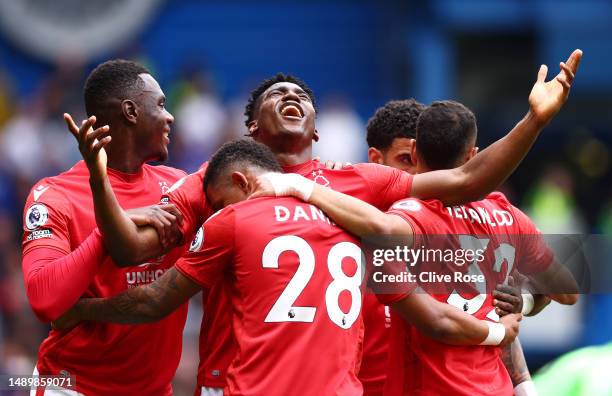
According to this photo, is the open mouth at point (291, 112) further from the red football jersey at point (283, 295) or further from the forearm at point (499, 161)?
the forearm at point (499, 161)

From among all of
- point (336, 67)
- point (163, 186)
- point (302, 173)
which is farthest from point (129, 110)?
point (336, 67)

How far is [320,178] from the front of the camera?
18.3ft

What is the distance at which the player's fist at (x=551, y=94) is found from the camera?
17.3ft

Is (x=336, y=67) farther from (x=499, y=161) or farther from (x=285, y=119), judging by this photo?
(x=499, y=161)

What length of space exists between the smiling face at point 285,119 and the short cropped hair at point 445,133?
600 millimetres

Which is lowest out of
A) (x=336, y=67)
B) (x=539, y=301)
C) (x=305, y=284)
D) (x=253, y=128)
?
(x=539, y=301)

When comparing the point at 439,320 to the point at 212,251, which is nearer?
the point at 212,251

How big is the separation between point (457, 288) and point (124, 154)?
1896 millimetres

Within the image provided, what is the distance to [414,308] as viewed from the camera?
200 inches

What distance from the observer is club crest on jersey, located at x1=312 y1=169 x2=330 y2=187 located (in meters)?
5.53

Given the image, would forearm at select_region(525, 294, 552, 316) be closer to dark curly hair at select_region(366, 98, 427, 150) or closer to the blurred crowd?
dark curly hair at select_region(366, 98, 427, 150)

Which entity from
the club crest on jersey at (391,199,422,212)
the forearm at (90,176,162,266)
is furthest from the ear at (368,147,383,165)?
the forearm at (90,176,162,266)

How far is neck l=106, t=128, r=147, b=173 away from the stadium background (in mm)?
7598

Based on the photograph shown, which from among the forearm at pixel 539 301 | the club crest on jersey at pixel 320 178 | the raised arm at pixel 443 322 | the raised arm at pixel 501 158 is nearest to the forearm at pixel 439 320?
the raised arm at pixel 443 322
